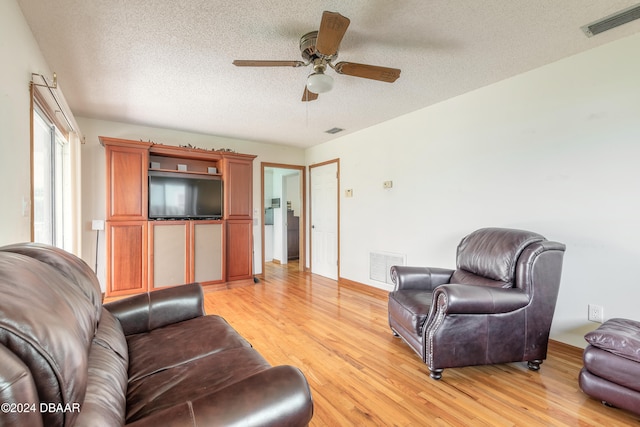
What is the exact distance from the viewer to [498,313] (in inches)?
75.8

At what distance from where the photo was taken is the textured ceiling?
1763 mm

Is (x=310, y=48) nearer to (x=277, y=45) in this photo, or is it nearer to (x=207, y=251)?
(x=277, y=45)

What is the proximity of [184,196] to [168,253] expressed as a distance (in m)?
0.86

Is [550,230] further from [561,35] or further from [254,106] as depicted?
[254,106]

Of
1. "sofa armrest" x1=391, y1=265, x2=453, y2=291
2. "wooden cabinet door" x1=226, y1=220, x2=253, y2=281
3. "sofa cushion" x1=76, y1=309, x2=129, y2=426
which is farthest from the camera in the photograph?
"wooden cabinet door" x1=226, y1=220, x2=253, y2=281

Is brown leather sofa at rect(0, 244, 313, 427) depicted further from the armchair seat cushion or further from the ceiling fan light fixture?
the ceiling fan light fixture

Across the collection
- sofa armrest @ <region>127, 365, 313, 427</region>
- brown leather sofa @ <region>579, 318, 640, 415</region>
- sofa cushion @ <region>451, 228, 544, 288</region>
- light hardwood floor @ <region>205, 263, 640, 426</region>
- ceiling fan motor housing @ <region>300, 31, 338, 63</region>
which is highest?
ceiling fan motor housing @ <region>300, 31, 338, 63</region>

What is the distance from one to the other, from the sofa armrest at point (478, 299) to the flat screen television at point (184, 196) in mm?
3547

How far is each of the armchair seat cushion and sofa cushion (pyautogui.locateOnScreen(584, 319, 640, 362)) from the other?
950mm

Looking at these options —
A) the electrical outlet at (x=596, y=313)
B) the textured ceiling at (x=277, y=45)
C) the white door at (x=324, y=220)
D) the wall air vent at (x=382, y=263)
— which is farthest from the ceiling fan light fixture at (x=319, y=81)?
the white door at (x=324, y=220)

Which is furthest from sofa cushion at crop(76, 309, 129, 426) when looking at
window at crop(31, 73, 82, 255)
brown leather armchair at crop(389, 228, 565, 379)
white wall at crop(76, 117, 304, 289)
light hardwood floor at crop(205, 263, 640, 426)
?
white wall at crop(76, 117, 304, 289)

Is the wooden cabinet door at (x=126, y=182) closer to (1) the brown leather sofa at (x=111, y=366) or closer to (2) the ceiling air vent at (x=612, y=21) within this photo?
(1) the brown leather sofa at (x=111, y=366)

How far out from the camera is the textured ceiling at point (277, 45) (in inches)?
69.4

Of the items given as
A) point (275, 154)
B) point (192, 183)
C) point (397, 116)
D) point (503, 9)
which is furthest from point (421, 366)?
point (275, 154)
